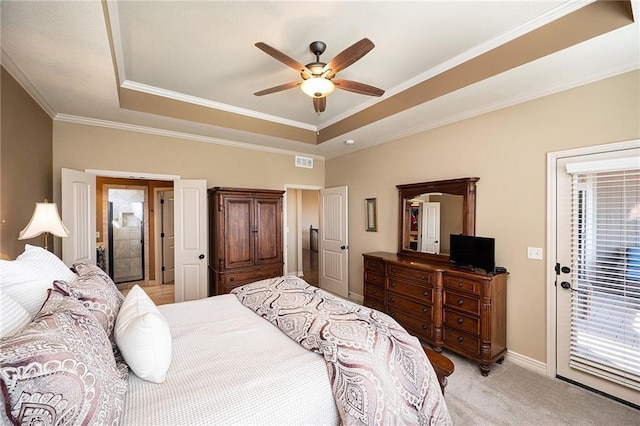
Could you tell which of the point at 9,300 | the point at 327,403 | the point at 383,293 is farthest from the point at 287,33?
the point at 383,293

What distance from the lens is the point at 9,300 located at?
109 centimetres

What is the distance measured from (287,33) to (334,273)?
3.91 meters

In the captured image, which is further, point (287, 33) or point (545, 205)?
point (545, 205)

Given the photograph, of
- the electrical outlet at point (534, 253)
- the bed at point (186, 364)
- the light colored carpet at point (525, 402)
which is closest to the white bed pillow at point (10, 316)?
the bed at point (186, 364)

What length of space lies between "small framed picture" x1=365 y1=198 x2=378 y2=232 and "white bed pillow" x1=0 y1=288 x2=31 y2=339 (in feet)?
12.7

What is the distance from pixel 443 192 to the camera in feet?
11.0

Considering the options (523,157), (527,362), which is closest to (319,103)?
(523,157)

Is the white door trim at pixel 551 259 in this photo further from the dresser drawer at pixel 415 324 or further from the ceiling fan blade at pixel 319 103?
the ceiling fan blade at pixel 319 103

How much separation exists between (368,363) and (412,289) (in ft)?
6.54

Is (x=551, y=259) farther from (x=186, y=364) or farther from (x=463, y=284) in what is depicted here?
(x=186, y=364)

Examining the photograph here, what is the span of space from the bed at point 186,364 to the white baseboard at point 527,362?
1746mm

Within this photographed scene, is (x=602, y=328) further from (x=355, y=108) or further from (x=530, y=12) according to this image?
(x=355, y=108)

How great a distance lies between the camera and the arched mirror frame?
3.08m

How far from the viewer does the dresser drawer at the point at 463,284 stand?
262 cm
